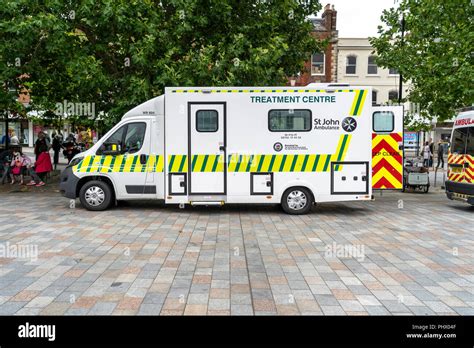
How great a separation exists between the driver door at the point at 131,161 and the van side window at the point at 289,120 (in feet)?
10.1

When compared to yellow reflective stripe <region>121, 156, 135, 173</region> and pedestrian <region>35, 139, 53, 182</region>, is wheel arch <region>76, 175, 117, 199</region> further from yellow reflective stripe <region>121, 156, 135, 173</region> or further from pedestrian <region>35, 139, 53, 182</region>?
pedestrian <region>35, 139, 53, 182</region>

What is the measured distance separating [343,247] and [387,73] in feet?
124

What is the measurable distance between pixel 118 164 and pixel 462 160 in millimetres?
9203

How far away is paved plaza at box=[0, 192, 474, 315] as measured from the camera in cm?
493

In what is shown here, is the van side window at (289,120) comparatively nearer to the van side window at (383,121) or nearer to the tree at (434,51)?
the van side window at (383,121)

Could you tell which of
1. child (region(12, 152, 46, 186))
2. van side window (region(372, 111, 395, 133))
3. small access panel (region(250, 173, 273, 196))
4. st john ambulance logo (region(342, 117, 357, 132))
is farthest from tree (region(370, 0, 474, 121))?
child (region(12, 152, 46, 186))

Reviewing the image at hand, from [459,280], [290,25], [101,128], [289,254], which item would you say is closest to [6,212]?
[101,128]

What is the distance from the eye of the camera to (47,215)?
10.5 m

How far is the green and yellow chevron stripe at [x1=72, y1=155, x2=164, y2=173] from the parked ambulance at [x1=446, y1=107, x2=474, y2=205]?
8.10 m

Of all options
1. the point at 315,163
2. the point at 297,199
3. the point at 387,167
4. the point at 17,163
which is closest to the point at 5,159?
the point at 17,163

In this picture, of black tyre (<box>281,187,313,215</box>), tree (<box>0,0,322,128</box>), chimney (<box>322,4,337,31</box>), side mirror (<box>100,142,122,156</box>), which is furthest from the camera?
chimney (<box>322,4,337,31</box>)

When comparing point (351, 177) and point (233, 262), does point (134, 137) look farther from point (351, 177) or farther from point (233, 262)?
point (233, 262)

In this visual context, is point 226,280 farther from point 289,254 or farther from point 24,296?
point 24,296

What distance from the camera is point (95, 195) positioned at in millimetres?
11266
